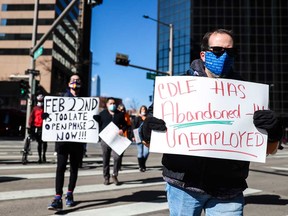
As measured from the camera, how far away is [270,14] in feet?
187

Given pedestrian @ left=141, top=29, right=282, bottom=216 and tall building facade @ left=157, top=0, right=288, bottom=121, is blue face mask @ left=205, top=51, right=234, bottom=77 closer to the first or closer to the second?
pedestrian @ left=141, top=29, right=282, bottom=216

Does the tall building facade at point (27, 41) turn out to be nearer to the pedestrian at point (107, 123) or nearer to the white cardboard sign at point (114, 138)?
the pedestrian at point (107, 123)

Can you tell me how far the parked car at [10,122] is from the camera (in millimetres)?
36344

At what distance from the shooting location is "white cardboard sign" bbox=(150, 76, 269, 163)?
2.45 meters

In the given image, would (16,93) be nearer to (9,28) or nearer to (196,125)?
(9,28)

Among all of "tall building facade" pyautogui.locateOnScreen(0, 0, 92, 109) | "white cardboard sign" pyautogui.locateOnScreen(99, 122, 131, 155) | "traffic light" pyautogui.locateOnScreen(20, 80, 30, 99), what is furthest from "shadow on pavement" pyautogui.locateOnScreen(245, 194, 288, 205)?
"tall building facade" pyautogui.locateOnScreen(0, 0, 92, 109)

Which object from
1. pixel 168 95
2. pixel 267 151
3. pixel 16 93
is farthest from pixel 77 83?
pixel 16 93

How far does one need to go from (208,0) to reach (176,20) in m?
5.86

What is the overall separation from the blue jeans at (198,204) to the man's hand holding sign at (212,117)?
0.28 metres

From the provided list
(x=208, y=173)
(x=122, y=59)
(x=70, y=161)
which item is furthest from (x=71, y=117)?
(x=122, y=59)

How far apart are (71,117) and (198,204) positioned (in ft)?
12.4

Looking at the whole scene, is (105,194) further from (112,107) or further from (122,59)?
(122,59)

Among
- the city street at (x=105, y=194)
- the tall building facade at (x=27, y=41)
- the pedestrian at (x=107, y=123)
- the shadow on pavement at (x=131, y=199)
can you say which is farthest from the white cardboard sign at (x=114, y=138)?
the tall building facade at (x=27, y=41)

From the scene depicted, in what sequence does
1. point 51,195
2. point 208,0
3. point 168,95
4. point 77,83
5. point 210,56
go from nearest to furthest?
1. point 210,56
2. point 168,95
3. point 77,83
4. point 51,195
5. point 208,0
